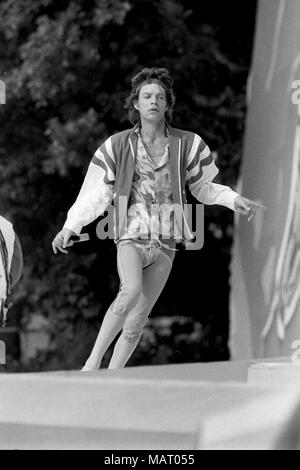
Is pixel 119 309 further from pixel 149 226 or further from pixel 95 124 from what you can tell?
pixel 95 124

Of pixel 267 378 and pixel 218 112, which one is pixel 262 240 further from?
pixel 267 378

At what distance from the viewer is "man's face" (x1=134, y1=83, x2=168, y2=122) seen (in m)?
5.17

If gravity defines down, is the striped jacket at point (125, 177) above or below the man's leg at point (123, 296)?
above

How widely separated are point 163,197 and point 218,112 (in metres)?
5.01

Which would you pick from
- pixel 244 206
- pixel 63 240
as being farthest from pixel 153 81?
pixel 63 240

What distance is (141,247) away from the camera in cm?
516

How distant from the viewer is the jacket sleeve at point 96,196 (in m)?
5.19

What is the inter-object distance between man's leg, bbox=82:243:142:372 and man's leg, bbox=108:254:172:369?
0.05 metres

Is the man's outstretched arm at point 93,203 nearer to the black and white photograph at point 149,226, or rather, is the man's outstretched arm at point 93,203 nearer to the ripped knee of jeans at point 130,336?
the black and white photograph at point 149,226

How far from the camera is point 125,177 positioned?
17.0 ft

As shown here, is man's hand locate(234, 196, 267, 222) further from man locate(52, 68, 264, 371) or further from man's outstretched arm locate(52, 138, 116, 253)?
man's outstretched arm locate(52, 138, 116, 253)

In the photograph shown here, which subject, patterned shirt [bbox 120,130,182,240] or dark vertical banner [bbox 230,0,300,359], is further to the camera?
dark vertical banner [bbox 230,0,300,359]

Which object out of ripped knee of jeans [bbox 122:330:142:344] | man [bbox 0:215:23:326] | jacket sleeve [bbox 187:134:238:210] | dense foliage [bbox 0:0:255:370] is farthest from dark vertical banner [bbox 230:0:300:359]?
man [bbox 0:215:23:326]

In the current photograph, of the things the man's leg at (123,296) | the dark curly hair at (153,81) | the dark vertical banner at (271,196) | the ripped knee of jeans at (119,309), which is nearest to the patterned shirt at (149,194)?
the man's leg at (123,296)
